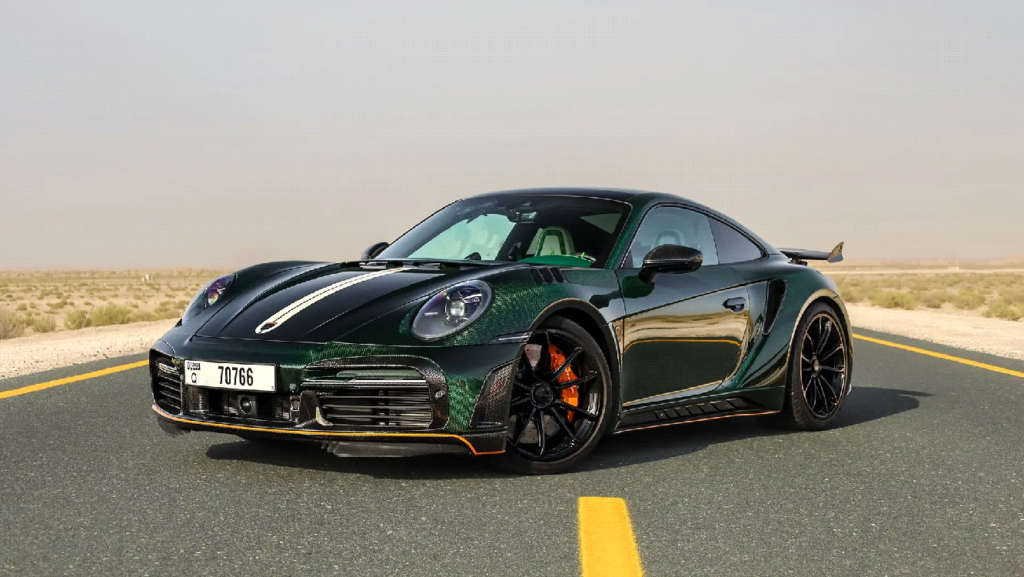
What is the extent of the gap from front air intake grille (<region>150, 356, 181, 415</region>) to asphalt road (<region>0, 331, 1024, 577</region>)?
303mm

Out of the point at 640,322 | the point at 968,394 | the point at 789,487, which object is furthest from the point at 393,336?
the point at 968,394

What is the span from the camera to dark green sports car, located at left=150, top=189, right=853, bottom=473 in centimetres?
494

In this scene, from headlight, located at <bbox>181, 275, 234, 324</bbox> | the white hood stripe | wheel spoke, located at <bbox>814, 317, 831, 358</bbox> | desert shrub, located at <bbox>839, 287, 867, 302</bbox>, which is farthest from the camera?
desert shrub, located at <bbox>839, 287, 867, 302</bbox>

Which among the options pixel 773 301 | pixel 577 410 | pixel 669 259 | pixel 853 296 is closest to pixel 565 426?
pixel 577 410

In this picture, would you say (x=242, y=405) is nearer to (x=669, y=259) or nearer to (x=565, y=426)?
(x=565, y=426)

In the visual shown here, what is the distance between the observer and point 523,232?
6.52 m

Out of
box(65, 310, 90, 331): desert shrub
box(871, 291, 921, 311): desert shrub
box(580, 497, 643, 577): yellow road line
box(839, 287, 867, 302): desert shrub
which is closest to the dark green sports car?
box(580, 497, 643, 577): yellow road line

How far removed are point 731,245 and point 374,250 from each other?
2.16 m

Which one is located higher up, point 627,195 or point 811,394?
point 627,195

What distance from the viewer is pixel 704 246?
6832 millimetres

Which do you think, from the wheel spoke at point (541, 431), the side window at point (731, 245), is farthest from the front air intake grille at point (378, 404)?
the side window at point (731, 245)

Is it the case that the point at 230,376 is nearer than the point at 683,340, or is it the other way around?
the point at 230,376

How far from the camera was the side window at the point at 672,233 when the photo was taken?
20.6 feet

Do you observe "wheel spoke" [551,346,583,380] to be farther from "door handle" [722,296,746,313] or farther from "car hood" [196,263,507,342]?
"door handle" [722,296,746,313]
